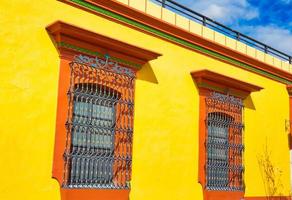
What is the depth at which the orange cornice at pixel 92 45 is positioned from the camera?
19.1 feet

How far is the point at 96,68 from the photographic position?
20.7 ft

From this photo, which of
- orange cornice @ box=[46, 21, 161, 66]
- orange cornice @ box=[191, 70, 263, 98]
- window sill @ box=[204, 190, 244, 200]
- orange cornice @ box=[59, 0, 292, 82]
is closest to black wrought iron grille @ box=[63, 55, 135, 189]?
orange cornice @ box=[46, 21, 161, 66]

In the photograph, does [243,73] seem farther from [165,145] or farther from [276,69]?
[165,145]

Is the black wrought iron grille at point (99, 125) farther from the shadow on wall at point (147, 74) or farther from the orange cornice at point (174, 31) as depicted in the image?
the orange cornice at point (174, 31)

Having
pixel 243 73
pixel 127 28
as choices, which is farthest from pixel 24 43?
pixel 243 73

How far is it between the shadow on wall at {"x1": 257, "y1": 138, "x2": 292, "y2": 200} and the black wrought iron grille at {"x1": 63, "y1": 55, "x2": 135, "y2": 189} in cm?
369

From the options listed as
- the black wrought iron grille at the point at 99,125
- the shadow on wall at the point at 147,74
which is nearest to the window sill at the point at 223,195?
the black wrought iron grille at the point at 99,125

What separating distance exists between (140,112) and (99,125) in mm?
784

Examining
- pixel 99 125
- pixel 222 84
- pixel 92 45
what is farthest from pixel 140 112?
pixel 222 84

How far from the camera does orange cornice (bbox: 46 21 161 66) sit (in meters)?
5.83

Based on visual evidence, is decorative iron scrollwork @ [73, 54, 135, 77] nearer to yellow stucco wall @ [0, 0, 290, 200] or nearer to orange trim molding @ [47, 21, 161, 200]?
orange trim molding @ [47, 21, 161, 200]

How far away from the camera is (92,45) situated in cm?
626

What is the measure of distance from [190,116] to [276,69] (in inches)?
123

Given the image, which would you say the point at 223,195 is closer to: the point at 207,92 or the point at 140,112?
the point at 207,92
